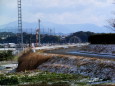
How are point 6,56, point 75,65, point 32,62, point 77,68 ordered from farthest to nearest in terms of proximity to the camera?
point 6,56, point 32,62, point 75,65, point 77,68

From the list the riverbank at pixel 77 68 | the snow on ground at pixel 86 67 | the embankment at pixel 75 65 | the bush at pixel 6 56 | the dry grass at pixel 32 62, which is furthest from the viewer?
the bush at pixel 6 56

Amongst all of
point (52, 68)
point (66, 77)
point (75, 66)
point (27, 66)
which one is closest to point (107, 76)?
point (66, 77)

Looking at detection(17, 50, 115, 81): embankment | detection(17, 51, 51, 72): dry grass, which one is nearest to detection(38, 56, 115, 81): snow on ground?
detection(17, 50, 115, 81): embankment

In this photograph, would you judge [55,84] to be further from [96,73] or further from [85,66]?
[85,66]

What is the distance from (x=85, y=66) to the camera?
752 inches

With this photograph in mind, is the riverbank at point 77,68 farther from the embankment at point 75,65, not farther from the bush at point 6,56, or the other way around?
the bush at point 6,56

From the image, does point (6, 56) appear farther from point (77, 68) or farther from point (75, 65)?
point (77, 68)

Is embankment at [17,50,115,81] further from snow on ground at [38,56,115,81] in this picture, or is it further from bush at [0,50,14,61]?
bush at [0,50,14,61]

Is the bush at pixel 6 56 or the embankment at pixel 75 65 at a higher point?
the embankment at pixel 75 65

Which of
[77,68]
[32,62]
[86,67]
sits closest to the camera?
[86,67]

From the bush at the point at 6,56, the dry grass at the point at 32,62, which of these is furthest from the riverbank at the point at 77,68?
the bush at the point at 6,56

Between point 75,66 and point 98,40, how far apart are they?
487 inches

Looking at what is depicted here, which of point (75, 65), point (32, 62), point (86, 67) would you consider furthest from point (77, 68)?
point (32, 62)

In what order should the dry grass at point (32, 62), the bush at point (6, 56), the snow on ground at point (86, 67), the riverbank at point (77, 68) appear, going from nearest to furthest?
the riverbank at point (77, 68), the snow on ground at point (86, 67), the dry grass at point (32, 62), the bush at point (6, 56)
